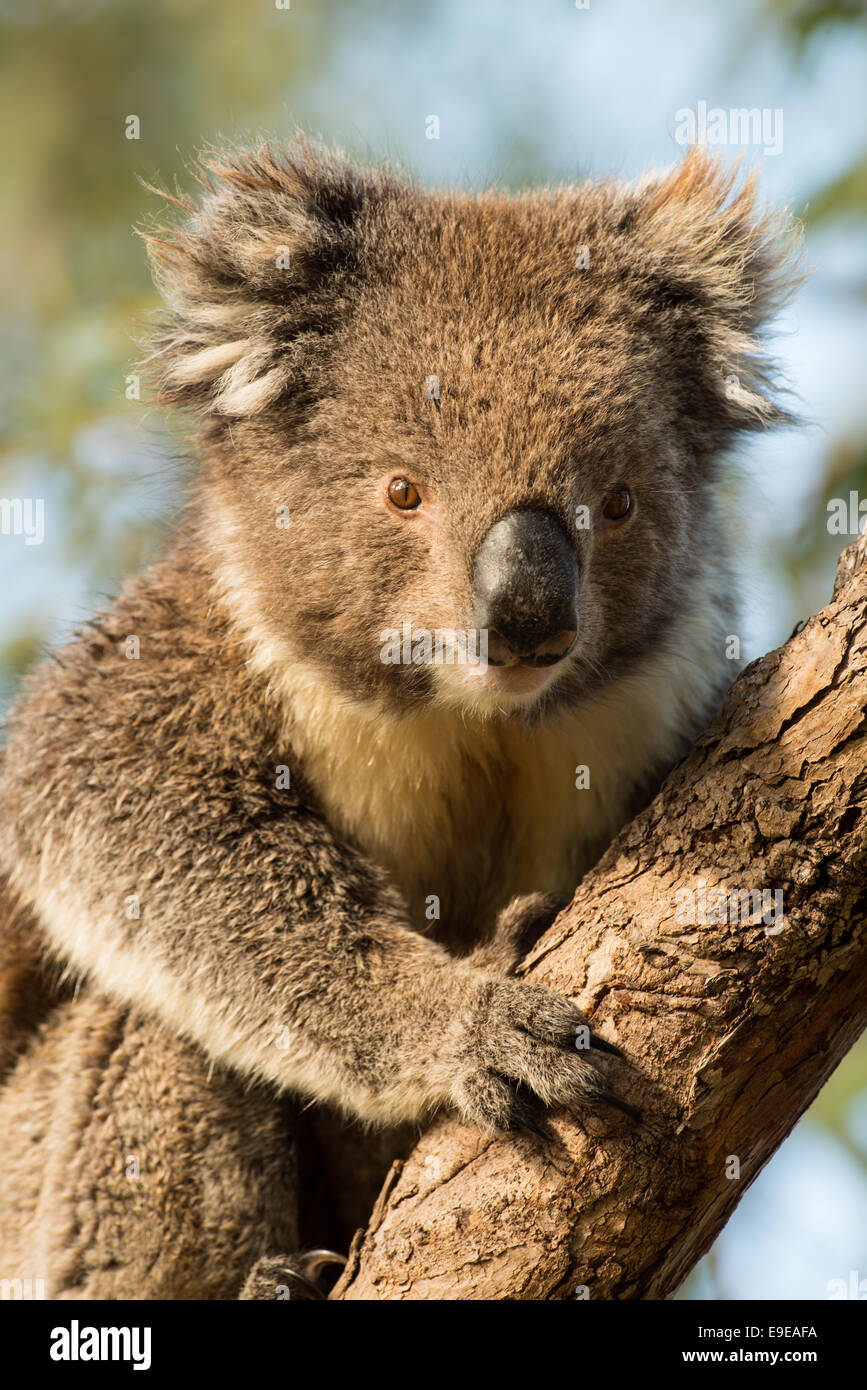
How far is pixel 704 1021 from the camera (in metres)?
3.17

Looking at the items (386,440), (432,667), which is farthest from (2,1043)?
(386,440)

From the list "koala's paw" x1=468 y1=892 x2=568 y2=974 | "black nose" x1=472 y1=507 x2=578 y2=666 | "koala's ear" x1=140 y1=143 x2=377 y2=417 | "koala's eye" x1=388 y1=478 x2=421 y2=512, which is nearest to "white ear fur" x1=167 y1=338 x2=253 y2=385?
"koala's ear" x1=140 y1=143 x2=377 y2=417

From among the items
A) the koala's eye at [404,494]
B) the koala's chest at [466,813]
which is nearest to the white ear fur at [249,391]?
the koala's eye at [404,494]

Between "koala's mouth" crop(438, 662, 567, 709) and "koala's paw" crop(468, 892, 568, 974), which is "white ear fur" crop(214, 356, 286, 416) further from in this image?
"koala's paw" crop(468, 892, 568, 974)

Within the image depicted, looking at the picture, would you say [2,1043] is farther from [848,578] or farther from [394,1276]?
[848,578]

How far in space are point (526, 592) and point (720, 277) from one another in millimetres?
1641

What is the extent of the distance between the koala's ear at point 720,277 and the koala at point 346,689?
0.02 meters

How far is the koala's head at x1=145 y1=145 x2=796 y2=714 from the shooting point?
362 cm

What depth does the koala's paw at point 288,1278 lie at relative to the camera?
3.92m

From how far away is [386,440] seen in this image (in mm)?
3811

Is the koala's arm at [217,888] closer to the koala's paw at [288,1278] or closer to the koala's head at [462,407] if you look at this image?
the koala's head at [462,407]

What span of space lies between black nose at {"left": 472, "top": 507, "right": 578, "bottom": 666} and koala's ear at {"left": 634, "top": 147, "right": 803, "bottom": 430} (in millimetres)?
1197

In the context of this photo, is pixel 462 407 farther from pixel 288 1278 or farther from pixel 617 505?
pixel 288 1278

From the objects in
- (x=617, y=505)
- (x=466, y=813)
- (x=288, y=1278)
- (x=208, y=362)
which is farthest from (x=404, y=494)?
(x=288, y=1278)
